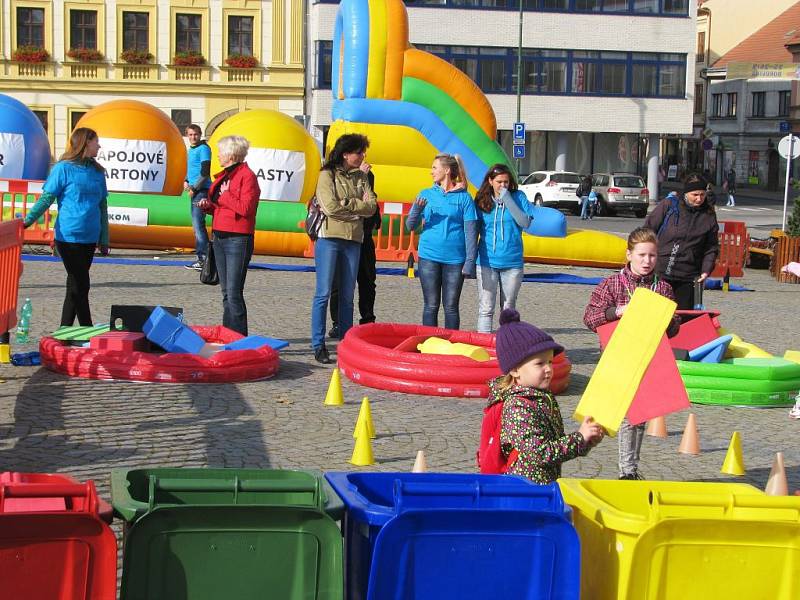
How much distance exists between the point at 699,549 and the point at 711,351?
6.70m

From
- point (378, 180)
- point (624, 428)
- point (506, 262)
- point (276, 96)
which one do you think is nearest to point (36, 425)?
point (624, 428)

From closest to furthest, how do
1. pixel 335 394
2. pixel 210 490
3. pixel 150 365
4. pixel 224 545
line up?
1. pixel 224 545
2. pixel 210 490
3. pixel 335 394
4. pixel 150 365

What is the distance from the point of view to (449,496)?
12.2 feet

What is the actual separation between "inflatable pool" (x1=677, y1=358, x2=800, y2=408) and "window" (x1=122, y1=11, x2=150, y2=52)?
138ft

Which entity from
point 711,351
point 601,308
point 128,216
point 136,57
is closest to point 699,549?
point 601,308

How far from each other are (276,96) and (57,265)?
108 ft

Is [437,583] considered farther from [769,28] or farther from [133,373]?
[769,28]

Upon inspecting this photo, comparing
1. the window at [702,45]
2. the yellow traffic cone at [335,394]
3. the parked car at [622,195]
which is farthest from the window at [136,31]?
the window at [702,45]

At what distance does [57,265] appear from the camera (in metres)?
→ 17.9

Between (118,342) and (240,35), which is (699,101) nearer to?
(240,35)

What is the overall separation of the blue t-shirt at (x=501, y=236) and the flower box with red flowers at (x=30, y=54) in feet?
132

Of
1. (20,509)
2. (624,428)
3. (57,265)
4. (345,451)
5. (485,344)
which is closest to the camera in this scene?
(20,509)

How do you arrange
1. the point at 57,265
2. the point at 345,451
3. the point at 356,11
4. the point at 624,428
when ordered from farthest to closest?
the point at 356,11 → the point at 57,265 → the point at 345,451 → the point at 624,428

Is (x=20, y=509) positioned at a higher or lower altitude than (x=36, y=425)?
higher
